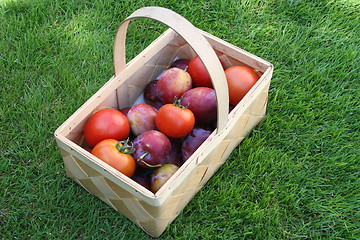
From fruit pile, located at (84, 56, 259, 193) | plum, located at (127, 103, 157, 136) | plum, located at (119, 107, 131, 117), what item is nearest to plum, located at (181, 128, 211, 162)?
fruit pile, located at (84, 56, 259, 193)

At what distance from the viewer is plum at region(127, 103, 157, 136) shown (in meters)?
1.71

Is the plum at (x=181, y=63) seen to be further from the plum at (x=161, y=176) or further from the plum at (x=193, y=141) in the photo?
the plum at (x=161, y=176)

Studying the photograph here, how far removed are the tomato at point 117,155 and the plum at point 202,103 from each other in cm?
27

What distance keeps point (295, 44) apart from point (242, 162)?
2.41ft

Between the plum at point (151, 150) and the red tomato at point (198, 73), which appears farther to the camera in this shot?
the red tomato at point (198, 73)

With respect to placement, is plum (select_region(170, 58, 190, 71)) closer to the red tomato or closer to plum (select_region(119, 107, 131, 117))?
the red tomato

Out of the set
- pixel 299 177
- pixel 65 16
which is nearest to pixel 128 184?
pixel 299 177

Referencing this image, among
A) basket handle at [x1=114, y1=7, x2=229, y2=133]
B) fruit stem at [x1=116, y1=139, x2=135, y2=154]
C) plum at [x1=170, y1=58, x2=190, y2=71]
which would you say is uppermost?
basket handle at [x1=114, y1=7, x2=229, y2=133]

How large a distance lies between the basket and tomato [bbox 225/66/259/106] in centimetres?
5

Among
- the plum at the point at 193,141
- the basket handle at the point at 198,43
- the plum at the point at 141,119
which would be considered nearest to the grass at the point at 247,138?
the plum at the point at 193,141

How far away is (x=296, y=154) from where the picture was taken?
190 centimetres

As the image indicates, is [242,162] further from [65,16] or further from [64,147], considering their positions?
[65,16]

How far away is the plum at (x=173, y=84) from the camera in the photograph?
1.77 m

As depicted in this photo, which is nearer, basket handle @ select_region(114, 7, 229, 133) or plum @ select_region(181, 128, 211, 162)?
basket handle @ select_region(114, 7, 229, 133)
